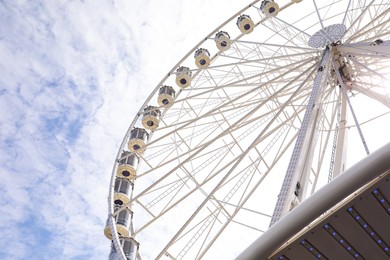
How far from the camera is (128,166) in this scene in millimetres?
15500

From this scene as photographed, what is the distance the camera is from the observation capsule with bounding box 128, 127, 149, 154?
53.4 ft

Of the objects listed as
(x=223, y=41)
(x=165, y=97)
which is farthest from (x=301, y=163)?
(x=223, y=41)

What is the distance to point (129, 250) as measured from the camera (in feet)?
40.3

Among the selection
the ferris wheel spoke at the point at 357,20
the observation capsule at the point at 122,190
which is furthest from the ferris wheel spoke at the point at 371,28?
the observation capsule at the point at 122,190

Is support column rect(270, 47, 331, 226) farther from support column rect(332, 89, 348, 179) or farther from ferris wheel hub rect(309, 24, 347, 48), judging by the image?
ferris wheel hub rect(309, 24, 347, 48)

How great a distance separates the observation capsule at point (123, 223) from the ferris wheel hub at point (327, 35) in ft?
24.9

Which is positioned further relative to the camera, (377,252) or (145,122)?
(145,122)

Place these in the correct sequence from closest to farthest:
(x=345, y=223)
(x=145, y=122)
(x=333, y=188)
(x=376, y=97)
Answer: (x=333, y=188) < (x=345, y=223) < (x=376, y=97) < (x=145, y=122)

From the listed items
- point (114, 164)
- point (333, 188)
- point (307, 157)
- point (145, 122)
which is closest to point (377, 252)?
point (333, 188)

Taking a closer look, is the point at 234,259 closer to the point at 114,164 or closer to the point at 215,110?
the point at 215,110

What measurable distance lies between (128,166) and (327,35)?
24.3 feet

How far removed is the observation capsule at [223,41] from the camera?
18.3 meters

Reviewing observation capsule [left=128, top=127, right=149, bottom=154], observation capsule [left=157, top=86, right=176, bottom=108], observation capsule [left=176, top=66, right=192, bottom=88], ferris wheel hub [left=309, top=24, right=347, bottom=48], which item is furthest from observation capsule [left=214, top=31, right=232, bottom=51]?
observation capsule [left=128, top=127, right=149, bottom=154]

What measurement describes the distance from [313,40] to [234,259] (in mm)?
11384
